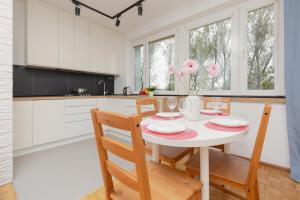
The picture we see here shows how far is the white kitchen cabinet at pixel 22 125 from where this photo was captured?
218cm

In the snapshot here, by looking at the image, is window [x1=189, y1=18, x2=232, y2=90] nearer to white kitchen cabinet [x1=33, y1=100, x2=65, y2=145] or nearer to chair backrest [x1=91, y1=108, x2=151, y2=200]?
chair backrest [x1=91, y1=108, x2=151, y2=200]

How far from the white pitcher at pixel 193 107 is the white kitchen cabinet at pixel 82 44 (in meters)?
2.69

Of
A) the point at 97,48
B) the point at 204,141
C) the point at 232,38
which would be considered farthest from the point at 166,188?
the point at 97,48

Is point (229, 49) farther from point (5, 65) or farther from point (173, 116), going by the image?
point (5, 65)

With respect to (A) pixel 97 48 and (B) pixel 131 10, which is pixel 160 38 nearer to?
(B) pixel 131 10

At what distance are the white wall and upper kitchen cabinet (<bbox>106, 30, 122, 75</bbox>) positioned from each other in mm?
2150

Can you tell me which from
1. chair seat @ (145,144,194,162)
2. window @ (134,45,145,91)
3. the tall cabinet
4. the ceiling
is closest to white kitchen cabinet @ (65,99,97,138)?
the tall cabinet

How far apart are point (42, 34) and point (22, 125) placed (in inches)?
60.1

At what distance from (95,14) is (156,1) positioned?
127 cm

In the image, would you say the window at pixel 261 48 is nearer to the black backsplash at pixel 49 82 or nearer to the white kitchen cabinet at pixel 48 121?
the white kitchen cabinet at pixel 48 121

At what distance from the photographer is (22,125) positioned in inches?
88.0

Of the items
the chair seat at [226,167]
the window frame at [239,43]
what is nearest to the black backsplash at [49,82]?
the window frame at [239,43]

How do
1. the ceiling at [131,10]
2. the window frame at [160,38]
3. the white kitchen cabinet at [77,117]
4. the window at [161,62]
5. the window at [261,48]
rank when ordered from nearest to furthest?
1. the window at [261,48]
2. the ceiling at [131,10]
3. the white kitchen cabinet at [77,117]
4. the window frame at [160,38]
5. the window at [161,62]

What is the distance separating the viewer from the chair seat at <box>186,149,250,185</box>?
3.07 ft
